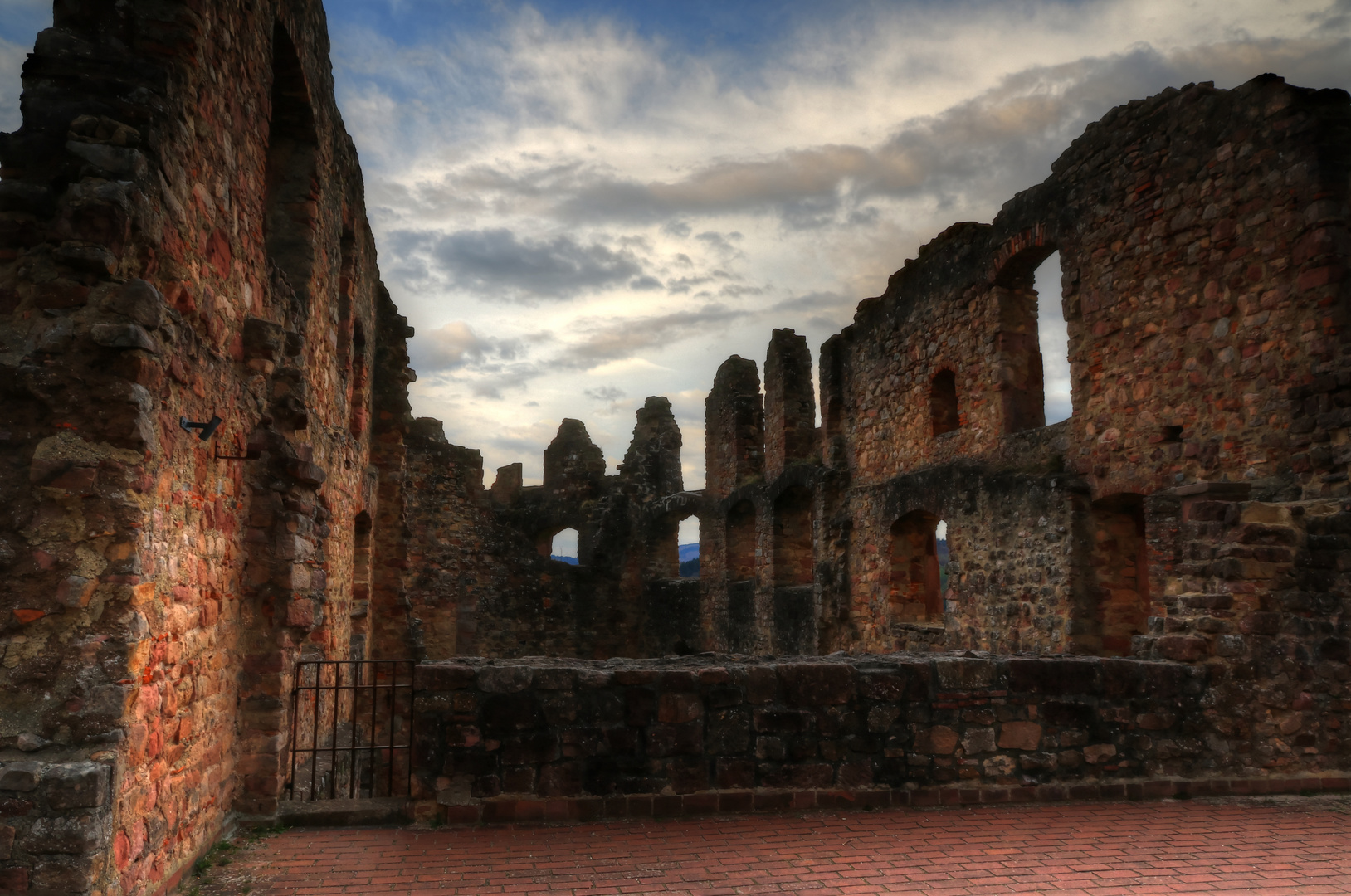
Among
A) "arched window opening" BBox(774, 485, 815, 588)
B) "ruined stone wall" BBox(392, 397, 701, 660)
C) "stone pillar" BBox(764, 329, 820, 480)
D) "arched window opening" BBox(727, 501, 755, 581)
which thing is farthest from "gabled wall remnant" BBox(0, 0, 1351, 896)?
"ruined stone wall" BBox(392, 397, 701, 660)

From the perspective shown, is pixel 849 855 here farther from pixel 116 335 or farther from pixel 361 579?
pixel 361 579

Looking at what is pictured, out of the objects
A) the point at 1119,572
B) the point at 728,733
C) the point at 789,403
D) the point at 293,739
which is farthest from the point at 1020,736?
the point at 789,403

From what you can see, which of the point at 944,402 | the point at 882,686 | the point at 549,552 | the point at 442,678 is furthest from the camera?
the point at 549,552

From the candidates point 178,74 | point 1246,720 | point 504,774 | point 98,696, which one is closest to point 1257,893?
point 1246,720

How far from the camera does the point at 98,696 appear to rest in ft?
10.9

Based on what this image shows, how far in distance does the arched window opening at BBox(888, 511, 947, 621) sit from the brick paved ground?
7.50m

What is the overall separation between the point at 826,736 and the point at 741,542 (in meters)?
11.8

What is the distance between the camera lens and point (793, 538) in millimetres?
15805

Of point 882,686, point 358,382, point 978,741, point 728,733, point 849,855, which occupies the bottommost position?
point 849,855

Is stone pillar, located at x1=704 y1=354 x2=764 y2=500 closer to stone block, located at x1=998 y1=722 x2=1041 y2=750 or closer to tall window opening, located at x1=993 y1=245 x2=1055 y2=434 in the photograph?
tall window opening, located at x1=993 y1=245 x2=1055 y2=434

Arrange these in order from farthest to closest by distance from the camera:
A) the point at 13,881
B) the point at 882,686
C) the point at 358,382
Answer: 1. the point at 358,382
2. the point at 882,686
3. the point at 13,881

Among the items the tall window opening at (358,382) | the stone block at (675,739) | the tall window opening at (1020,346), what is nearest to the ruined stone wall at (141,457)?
the stone block at (675,739)

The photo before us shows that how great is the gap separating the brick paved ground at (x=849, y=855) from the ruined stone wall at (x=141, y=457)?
0.77 meters

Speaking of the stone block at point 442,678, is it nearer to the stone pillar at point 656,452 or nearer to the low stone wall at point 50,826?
the low stone wall at point 50,826
